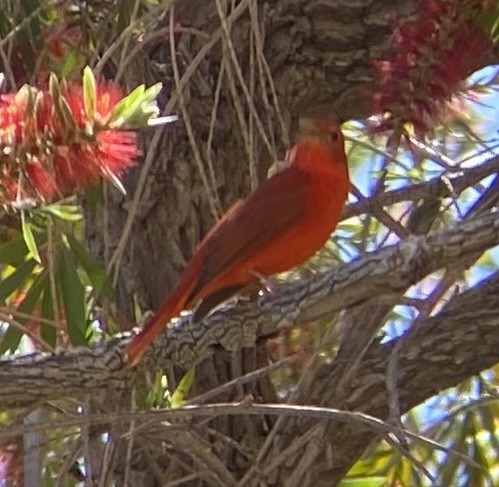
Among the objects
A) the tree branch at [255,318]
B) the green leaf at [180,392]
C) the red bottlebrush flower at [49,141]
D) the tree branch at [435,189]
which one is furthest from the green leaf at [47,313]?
the red bottlebrush flower at [49,141]

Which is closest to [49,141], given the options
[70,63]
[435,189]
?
[70,63]

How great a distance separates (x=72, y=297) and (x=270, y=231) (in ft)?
0.80

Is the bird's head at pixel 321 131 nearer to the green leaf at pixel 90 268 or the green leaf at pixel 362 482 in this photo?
the green leaf at pixel 90 268

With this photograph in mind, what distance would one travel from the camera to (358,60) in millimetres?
1896

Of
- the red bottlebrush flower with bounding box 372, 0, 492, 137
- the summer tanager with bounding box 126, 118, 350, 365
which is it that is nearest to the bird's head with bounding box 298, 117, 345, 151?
the summer tanager with bounding box 126, 118, 350, 365

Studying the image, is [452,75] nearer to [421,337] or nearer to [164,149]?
[421,337]

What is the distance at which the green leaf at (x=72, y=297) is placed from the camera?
1.62 metres

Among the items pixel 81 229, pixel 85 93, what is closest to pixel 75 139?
pixel 85 93

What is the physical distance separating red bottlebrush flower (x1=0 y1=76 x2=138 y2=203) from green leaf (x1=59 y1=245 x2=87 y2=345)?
1.52ft

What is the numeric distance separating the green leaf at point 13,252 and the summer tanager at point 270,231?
20 cm

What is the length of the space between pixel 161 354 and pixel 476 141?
0.79 meters

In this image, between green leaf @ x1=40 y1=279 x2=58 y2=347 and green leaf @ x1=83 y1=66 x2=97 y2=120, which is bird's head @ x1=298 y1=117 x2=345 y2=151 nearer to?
green leaf @ x1=40 y1=279 x2=58 y2=347

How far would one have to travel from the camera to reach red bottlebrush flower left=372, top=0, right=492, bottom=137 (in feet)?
4.74

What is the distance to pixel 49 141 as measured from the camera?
44.6 inches
